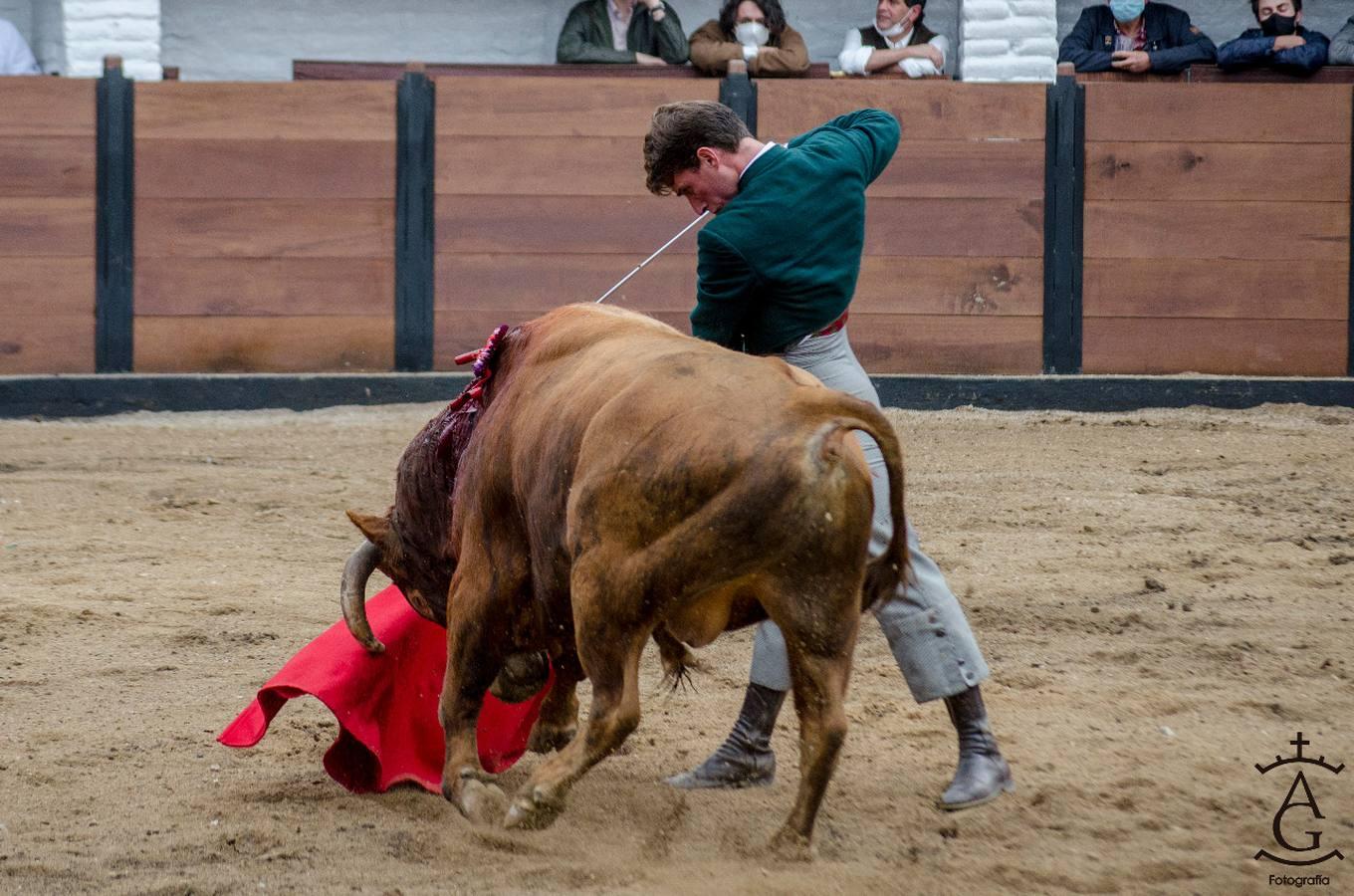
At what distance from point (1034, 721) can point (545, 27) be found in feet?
22.5

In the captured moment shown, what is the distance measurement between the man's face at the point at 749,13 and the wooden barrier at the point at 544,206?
39 centimetres

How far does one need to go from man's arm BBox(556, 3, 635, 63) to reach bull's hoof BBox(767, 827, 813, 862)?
6.26 meters

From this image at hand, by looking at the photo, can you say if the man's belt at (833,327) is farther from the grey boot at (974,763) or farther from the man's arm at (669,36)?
the man's arm at (669,36)

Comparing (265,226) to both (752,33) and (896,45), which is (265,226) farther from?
(896,45)

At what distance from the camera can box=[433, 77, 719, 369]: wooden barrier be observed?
804cm

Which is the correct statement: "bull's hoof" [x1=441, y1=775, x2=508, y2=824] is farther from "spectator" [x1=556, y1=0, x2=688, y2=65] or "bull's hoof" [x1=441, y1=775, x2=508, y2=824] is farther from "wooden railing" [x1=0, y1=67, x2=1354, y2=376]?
"spectator" [x1=556, y1=0, x2=688, y2=65]

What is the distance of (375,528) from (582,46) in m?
5.52

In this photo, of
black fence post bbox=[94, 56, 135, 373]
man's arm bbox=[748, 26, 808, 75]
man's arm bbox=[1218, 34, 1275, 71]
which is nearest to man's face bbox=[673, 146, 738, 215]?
man's arm bbox=[748, 26, 808, 75]

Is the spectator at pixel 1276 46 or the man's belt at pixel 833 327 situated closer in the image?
the man's belt at pixel 833 327

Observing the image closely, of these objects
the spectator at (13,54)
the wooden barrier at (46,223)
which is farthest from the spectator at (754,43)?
the spectator at (13,54)

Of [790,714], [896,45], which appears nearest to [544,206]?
[896,45]

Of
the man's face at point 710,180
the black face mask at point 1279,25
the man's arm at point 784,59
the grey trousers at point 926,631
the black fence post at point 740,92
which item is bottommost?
the grey trousers at point 926,631

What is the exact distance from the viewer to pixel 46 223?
8.14m

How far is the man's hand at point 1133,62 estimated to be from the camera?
795cm
